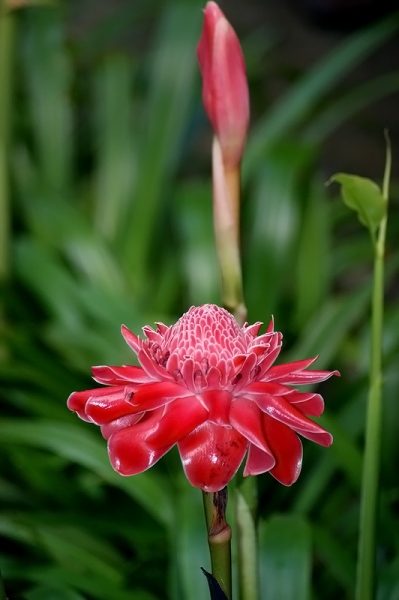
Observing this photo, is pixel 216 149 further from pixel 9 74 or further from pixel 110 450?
pixel 9 74

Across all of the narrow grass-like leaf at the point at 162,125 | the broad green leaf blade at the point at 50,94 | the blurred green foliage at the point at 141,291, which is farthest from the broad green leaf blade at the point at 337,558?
the broad green leaf blade at the point at 50,94

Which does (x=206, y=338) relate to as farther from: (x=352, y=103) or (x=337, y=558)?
(x=352, y=103)

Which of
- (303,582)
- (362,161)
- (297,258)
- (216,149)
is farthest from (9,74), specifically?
(362,161)

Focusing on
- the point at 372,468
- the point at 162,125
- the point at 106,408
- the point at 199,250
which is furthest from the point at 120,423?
the point at 162,125

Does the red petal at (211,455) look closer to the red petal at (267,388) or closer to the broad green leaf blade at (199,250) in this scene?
the red petal at (267,388)

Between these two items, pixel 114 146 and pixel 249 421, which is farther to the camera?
pixel 114 146
